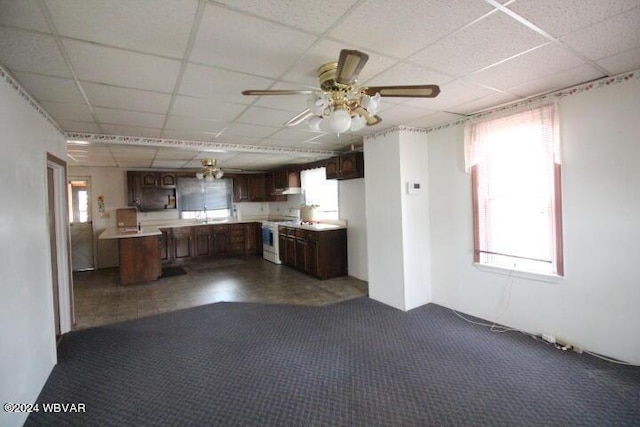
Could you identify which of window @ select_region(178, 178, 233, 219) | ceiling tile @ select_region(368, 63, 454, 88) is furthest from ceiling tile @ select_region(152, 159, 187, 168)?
ceiling tile @ select_region(368, 63, 454, 88)

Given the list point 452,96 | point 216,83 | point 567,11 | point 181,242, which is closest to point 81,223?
point 181,242

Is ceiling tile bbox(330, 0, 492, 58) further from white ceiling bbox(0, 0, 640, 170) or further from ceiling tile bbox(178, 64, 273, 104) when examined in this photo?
ceiling tile bbox(178, 64, 273, 104)

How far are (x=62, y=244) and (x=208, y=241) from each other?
4.30 m

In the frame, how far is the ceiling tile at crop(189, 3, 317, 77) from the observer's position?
5.01 feet

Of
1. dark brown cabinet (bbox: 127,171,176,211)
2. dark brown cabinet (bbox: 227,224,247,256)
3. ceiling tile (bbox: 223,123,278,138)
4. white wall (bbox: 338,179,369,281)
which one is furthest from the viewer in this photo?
dark brown cabinet (bbox: 227,224,247,256)

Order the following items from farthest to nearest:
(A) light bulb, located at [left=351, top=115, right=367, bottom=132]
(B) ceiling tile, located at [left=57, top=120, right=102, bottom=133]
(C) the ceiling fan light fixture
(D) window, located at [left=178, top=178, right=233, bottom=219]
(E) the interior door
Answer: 1. (D) window, located at [left=178, top=178, right=233, bottom=219]
2. (E) the interior door
3. (C) the ceiling fan light fixture
4. (B) ceiling tile, located at [left=57, top=120, right=102, bottom=133]
5. (A) light bulb, located at [left=351, top=115, right=367, bottom=132]

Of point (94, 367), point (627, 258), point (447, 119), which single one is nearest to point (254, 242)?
point (94, 367)

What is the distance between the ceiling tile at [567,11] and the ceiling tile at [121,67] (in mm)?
2047

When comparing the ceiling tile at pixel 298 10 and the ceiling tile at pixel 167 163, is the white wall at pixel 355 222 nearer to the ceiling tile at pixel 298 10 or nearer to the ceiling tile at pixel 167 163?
the ceiling tile at pixel 167 163

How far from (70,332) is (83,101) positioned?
2609mm

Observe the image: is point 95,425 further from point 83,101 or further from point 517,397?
point 517,397

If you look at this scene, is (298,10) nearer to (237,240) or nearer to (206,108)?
(206,108)

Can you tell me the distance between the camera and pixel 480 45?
184cm

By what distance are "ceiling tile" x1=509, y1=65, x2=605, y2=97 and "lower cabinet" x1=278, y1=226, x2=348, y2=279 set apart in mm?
3509
